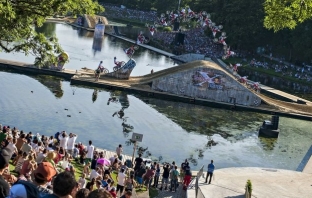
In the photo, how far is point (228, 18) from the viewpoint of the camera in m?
81.6

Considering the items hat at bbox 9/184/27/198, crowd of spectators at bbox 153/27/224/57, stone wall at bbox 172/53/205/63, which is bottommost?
stone wall at bbox 172/53/205/63

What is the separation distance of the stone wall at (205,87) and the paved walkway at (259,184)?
73.4 ft

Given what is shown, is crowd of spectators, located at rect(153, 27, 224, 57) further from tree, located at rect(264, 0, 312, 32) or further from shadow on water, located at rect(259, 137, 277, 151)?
tree, located at rect(264, 0, 312, 32)

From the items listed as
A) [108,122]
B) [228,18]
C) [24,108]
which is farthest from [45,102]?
[228,18]

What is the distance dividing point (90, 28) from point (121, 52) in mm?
27035

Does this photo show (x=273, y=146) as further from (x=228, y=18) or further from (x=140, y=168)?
(x=228, y=18)

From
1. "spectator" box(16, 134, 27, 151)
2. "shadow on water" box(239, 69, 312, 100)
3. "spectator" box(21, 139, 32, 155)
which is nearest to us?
"spectator" box(21, 139, 32, 155)

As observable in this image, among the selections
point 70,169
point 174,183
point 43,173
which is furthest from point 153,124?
point 43,173

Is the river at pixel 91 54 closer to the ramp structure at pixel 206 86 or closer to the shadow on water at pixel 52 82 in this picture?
the shadow on water at pixel 52 82

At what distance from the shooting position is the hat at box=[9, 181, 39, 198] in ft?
22.8

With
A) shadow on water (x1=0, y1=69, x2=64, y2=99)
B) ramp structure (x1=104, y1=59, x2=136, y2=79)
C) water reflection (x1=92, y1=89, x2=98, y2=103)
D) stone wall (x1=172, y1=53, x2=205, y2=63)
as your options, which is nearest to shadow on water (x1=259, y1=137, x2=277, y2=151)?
water reflection (x1=92, y1=89, x2=98, y2=103)

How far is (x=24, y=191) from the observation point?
6977mm

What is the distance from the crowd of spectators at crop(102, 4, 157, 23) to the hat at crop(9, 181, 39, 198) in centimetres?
12178

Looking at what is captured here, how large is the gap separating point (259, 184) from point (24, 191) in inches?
748
